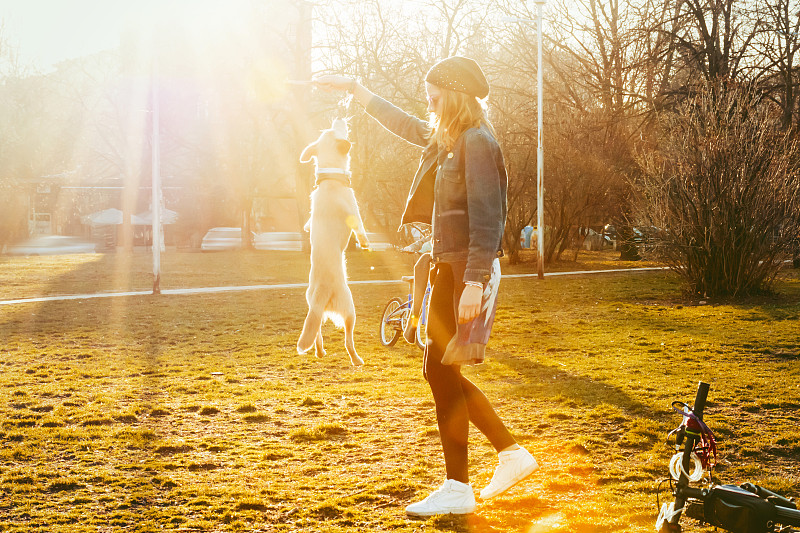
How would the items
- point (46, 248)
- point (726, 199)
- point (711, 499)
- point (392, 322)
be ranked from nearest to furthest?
point (711, 499) → point (392, 322) → point (726, 199) → point (46, 248)

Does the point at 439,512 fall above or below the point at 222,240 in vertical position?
below

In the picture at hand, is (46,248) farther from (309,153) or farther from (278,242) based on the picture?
(309,153)

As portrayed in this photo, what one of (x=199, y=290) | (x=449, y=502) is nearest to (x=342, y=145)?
(x=449, y=502)

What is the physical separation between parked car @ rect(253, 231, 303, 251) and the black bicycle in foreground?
137ft

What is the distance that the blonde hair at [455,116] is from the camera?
391cm

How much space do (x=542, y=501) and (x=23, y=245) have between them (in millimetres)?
47105

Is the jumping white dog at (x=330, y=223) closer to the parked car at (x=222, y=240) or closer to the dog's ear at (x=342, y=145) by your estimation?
the dog's ear at (x=342, y=145)

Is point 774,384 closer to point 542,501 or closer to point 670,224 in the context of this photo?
point 542,501

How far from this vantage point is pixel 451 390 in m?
4.17

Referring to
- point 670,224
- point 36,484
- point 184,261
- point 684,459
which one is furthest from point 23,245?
point 684,459

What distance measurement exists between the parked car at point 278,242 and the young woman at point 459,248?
132 ft

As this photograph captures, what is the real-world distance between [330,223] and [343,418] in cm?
342

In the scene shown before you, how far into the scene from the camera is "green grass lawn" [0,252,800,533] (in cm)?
453

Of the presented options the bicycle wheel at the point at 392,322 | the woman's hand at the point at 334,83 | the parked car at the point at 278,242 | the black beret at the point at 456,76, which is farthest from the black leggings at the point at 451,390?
the parked car at the point at 278,242
